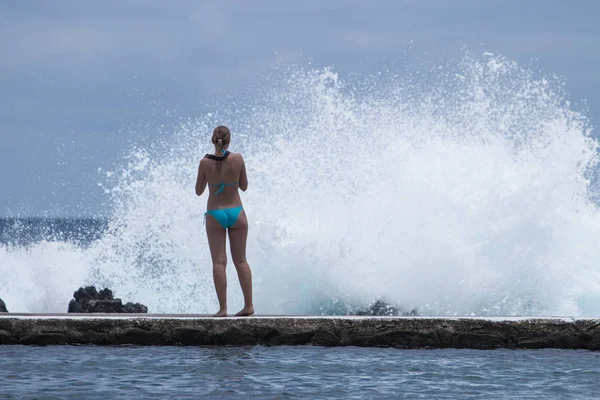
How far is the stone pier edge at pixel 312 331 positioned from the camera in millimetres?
8547

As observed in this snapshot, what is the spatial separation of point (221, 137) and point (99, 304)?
4.97m

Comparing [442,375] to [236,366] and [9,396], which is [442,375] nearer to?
[236,366]

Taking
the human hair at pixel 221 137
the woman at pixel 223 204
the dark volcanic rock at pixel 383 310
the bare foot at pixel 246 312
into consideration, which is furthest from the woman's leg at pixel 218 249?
the dark volcanic rock at pixel 383 310

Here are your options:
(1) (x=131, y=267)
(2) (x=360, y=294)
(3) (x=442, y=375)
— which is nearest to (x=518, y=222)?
(2) (x=360, y=294)

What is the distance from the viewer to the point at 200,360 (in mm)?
7773

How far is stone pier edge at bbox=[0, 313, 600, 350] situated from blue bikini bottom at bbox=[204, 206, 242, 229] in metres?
0.82

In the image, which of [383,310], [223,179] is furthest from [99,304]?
[223,179]

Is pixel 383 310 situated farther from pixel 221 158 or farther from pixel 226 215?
pixel 221 158

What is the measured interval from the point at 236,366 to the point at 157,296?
9.85 meters

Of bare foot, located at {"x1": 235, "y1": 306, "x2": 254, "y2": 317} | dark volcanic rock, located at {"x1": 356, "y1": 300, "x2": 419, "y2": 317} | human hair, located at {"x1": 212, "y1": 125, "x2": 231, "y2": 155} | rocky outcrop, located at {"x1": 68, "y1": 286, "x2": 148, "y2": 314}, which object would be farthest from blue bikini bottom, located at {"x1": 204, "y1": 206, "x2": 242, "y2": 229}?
dark volcanic rock, located at {"x1": 356, "y1": 300, "x2": 419, "y2": 317}

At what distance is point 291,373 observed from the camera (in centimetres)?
734

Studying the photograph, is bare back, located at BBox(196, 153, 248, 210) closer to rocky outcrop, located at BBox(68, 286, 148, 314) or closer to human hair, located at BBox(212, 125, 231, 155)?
human hair, located at BBox(212, 125, 231, 155)

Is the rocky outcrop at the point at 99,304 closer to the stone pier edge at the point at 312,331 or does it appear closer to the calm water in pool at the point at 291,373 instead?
the stone pier edge at the point at 312,331

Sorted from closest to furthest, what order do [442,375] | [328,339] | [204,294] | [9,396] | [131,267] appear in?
1. [9,396]
2. [442,375]
3. [328,339]
4. [204,294]
5. [131,267]
